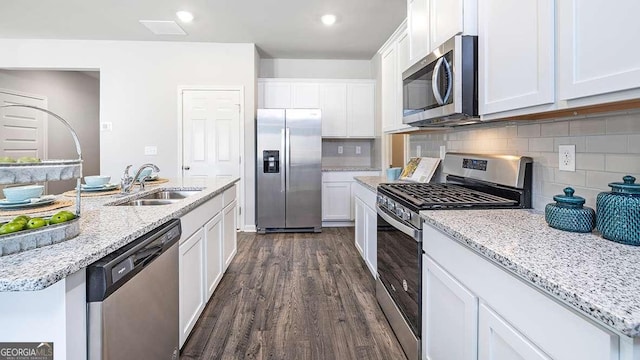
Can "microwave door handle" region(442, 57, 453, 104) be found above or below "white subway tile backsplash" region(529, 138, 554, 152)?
above

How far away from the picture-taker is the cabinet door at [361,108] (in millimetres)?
5262

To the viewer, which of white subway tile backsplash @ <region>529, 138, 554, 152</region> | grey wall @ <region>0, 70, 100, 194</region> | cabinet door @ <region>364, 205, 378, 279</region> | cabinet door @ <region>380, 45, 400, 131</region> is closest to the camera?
white subway tile backsplash @ <region>529, 138, 554, 152</region>

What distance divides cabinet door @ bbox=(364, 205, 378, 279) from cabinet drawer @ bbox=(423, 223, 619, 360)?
1410mm

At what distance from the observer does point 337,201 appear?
510 cm

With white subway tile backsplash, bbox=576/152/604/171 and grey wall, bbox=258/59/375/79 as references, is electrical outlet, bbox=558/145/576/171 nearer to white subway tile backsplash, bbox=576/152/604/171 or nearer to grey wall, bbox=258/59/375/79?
white subway tile backsplash, bbox=576/152/604/171

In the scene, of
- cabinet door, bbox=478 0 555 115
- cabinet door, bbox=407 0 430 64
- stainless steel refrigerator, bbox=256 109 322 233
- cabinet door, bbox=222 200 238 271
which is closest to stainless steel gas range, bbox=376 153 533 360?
cabinet door, bbox=478 0 555 115

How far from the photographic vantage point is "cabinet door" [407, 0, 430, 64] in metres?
2.14

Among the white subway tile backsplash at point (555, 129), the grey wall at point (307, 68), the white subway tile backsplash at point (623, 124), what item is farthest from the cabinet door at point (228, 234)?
the grey wall at point (307, 68)

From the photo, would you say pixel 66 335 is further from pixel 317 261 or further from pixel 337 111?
pixel 337 111

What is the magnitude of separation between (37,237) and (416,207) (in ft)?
4.76

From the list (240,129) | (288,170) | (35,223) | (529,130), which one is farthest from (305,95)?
(35,223)

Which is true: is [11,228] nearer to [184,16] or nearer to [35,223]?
[35,223]

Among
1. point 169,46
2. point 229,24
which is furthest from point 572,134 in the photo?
point 169,46

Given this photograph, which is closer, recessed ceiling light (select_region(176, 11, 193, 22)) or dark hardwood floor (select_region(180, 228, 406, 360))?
dark hardwood floor (select_region(180, 228, 406, 360))
